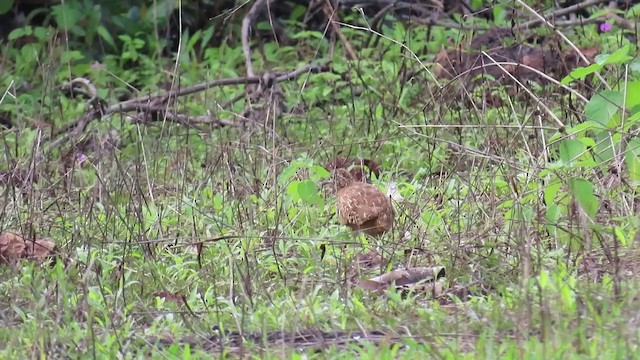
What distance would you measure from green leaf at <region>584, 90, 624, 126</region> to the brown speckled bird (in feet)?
2.58

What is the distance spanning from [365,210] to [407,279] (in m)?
0.48

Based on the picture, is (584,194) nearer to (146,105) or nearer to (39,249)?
(39,249)

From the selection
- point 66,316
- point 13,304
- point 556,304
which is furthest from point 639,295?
point 13,304

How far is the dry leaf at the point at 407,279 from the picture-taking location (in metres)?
3.76

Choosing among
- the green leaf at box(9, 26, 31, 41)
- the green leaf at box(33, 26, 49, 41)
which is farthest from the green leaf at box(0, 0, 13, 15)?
the green leaf at box(33, 26, 49, 41)

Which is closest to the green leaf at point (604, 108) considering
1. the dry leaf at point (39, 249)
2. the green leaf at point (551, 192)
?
the green leaf at point (551, 192)

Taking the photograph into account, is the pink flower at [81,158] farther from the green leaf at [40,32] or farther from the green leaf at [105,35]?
the green leaf at [105,35]

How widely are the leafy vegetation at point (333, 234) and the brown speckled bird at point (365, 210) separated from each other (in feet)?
0.23

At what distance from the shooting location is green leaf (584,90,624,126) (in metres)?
4.14

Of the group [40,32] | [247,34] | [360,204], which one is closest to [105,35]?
[40,32]

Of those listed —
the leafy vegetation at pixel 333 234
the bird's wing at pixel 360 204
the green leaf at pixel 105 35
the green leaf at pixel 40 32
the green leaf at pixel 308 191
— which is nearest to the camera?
the leafy vegetation at pixel 333 234

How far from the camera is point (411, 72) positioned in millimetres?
6711

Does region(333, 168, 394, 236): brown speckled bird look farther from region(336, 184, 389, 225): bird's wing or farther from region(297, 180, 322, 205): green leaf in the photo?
region(297, 180, 322, 205): green leaf

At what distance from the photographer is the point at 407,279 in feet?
12.6
